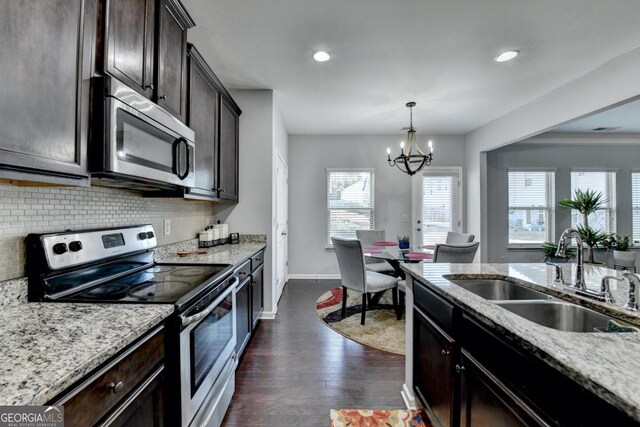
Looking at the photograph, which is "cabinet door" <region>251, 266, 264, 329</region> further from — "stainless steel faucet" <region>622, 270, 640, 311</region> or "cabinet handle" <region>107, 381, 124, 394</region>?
"stainless steel faucet" <region>622, 270, 640, 311</region>

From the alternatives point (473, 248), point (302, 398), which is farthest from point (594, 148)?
point (302, 398)

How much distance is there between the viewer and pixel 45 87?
922 mm

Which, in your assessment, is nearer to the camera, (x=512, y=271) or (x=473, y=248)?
A: (x=512, y=271)

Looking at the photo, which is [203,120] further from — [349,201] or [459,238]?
[459,238]

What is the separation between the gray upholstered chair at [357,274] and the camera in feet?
9.75

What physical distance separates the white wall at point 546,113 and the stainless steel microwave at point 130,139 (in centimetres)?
379

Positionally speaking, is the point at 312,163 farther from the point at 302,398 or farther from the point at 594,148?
the point at 594,148

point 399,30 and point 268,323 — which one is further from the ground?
point 399,30

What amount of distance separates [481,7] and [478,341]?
220cm

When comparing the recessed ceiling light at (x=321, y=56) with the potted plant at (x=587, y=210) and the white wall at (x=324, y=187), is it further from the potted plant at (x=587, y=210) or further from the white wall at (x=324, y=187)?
the potted plant at (x=587, y=210)

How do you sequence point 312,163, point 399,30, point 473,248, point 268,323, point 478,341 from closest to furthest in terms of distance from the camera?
point 478,341, point 399,30, point 473,248, point 268,323, point 312,163

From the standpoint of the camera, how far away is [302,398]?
1907 millimetres

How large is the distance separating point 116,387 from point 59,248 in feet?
2.65

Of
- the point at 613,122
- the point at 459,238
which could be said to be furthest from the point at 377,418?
the point at 613,122
